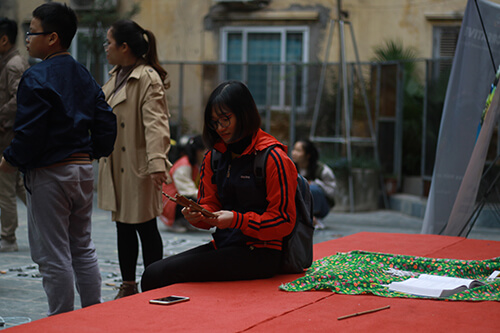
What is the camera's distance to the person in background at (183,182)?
28.4 ft

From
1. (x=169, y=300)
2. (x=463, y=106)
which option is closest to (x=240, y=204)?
(x=169, y=300)

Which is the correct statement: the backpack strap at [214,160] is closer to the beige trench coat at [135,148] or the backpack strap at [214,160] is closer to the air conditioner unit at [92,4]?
the beige trench coat at [135,148]

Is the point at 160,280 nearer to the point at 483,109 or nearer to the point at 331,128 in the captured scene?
the point at 483,109

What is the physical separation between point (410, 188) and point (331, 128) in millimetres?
1595

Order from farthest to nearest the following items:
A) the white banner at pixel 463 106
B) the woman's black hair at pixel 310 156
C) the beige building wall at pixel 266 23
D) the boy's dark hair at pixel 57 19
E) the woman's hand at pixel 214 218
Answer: the beige building wall at pixel 266 23 → the woman's black hair at pixel 310 156 → the white banner at pixel 463 106 → the boy's dark hair at pixel 57 19 → the woman's hand at pixel 214 218

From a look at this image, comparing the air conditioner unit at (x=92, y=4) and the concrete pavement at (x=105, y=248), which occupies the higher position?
the air conditioner unit at (x=92, y=4)

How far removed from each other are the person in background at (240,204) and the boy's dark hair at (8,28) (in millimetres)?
3343

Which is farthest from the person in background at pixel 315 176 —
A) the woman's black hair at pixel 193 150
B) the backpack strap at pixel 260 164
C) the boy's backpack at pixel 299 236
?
the backpack strap at pixel 260 164

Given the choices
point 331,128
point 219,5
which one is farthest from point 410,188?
point 219,5

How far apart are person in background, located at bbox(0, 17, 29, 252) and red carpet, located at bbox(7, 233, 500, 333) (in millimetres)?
3445

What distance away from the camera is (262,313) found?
9.80ft

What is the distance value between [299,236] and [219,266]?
424mm

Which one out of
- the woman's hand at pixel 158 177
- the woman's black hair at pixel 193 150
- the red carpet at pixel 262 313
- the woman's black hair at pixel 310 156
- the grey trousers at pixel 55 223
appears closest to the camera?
the red carpet at pixel 262 313

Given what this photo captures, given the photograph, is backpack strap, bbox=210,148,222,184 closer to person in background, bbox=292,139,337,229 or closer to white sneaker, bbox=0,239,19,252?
white sneaker, bbox=0,239,19,252
